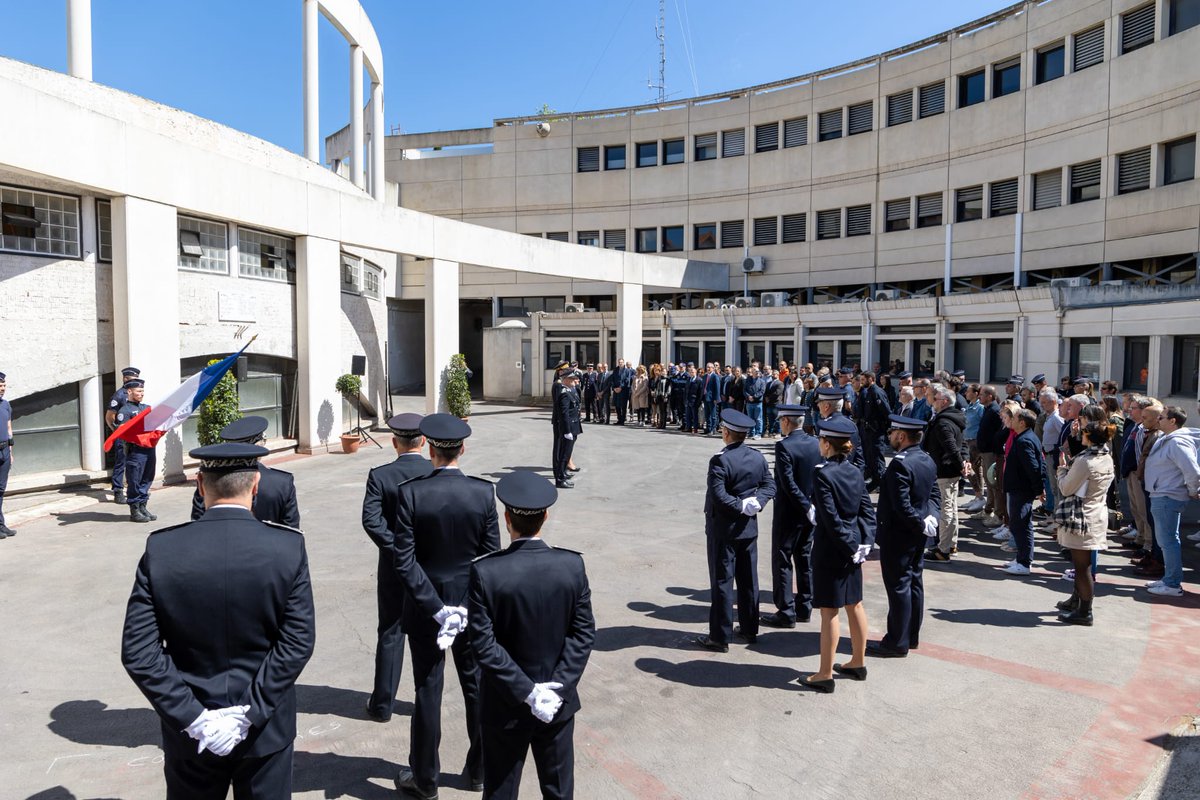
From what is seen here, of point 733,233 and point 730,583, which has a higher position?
point 733,233

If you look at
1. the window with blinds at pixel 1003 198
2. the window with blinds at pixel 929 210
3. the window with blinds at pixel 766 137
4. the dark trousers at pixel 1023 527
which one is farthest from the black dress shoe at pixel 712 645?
the window with blinds at pixel 766 137

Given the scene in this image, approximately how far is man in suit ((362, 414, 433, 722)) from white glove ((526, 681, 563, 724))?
182cm

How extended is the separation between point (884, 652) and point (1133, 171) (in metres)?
21.1

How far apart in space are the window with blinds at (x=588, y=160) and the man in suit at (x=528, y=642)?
32230mm

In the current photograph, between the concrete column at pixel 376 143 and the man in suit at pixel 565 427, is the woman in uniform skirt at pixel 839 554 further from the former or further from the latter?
the concrete column at pixel 376 143

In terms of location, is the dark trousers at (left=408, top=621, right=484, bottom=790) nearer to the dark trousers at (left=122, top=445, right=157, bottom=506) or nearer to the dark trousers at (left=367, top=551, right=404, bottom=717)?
the dark trousers at (left=367, top=551, right=404, bottom=717)

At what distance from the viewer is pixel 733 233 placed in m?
32.3

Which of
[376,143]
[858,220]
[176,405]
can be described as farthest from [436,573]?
[858,220]

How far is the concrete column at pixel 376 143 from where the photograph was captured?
26578 mm

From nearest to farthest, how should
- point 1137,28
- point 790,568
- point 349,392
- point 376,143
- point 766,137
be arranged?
point 790,568, point 349,392, point 1137,28, point 376,143, point 766,137

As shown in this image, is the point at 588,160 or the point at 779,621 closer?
the point at 779,621

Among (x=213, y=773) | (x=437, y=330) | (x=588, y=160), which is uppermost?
(x=588, y=160)

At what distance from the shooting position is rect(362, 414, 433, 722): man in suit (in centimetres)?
496

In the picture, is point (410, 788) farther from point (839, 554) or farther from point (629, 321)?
point (629, 321)
